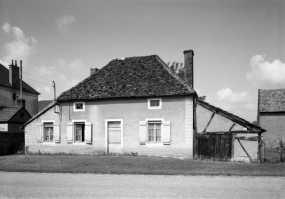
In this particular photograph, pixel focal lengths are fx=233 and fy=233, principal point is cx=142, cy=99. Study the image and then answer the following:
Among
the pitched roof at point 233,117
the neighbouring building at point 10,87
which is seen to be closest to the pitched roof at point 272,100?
the pitched roof at point 233,117

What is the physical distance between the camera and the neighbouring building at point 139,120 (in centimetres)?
1527

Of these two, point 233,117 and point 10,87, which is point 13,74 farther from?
point 233,117

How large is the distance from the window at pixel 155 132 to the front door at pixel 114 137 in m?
2.29

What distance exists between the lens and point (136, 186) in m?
7.77

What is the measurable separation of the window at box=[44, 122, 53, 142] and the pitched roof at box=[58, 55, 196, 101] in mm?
2416

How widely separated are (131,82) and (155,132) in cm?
442

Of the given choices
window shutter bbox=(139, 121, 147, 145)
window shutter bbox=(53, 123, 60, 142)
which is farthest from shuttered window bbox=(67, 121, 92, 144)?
window shutter bbox=(139, 121, 147, 145)

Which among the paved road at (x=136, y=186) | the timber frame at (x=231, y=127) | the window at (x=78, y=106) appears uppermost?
the window at (x=78, y=106)

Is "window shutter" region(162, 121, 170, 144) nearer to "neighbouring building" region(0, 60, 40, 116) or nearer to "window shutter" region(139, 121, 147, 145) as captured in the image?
"window shutter" region(139, 121, 147, 145)

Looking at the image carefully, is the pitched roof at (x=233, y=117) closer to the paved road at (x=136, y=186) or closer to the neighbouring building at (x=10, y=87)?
the paved road at (x=136, y=186)

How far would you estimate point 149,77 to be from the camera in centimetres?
1816

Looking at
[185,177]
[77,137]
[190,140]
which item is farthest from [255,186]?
[77,137]

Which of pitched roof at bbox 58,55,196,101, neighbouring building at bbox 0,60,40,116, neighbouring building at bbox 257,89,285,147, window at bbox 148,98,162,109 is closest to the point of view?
window at bbox 148,98,162,109

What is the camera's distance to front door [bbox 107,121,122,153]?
56.2 feet
